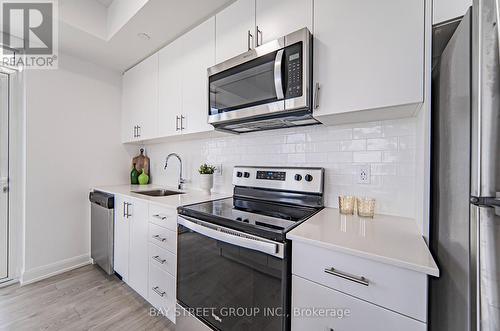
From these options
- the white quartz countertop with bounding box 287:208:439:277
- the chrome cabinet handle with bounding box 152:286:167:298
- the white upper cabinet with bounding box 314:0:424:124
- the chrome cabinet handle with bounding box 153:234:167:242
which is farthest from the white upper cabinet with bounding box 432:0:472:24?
the chrome cabinet handle with bounding box 152:286:167:298

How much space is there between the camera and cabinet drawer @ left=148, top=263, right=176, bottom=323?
1.48m

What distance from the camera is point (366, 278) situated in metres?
0.74

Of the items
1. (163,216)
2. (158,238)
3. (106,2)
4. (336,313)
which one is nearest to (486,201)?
(336,313)

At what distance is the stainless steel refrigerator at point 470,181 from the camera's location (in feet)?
1.72

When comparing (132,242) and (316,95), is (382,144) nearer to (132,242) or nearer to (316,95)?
(316,95)

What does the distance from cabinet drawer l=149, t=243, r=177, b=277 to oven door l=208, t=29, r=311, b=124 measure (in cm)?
104

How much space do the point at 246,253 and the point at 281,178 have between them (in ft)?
2.19

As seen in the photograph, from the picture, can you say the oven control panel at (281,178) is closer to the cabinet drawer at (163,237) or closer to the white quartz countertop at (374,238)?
the white quartz countertop at (374,238)

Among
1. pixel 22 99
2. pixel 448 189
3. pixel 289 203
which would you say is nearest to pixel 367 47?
pixel 448 189

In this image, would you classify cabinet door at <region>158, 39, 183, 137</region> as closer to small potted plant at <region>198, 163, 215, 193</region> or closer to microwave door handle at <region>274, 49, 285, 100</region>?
small potted plant at <region>198, 163, 215, 193</region>

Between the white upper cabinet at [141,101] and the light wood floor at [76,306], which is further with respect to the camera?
the white upper cabinet at [141,101]

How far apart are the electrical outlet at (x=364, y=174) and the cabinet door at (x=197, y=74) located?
3.80 feet

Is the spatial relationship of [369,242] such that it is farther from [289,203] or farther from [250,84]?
[250,84]

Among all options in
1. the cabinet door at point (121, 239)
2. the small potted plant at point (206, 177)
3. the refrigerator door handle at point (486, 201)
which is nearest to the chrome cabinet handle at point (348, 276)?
the refrigerator door handle at point (486, 201)
